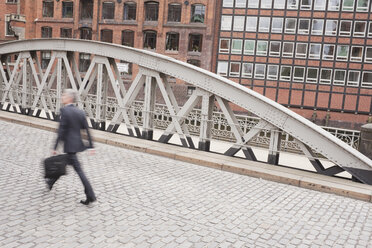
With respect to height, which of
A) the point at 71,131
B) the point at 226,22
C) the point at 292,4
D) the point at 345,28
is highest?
the point at 292,4

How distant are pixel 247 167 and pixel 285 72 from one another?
2873cm

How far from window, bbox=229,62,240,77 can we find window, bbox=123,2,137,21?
12065mm

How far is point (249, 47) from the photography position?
35.5 metres

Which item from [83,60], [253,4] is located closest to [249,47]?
[253,4]

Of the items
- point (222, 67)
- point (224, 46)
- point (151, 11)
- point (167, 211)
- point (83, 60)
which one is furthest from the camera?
point (83, 60)

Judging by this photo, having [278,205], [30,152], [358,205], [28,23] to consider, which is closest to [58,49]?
[30,152]

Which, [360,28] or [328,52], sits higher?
[360,28]

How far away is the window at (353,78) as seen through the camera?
3262cm

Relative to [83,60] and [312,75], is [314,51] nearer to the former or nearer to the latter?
[312,75]

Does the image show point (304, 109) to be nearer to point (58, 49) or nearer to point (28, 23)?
point (58, 49)

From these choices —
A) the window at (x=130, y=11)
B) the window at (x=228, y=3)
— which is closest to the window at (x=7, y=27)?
the window at (x=130, y=11)

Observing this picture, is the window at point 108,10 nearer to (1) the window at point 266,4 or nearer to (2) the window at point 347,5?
(1) the window at point 266,4

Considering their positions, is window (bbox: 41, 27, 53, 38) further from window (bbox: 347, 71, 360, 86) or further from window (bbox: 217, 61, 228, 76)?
window (bbox: 347, 71, 360, 86)

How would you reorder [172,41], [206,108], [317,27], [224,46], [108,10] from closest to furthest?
[206,108]
[317,27]
[224,46]
[172,41]
[108,10]
